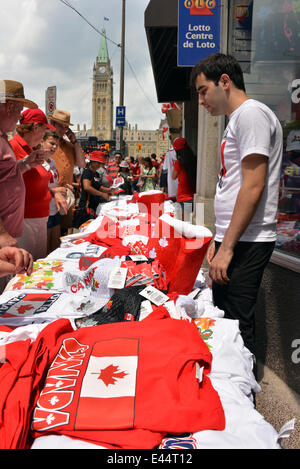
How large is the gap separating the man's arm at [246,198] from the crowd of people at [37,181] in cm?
106

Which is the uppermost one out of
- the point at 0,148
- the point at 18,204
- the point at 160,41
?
the point at 160,41

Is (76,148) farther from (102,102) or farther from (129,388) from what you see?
(102,102)

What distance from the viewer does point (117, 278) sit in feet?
8.68

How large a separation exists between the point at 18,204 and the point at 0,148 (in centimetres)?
49

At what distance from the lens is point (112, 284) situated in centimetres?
260

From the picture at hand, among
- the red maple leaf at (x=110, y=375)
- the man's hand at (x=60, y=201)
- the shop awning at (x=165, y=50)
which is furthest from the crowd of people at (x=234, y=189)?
the shop awning at (x=165, y=50)

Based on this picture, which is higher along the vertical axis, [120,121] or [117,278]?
[120,121]

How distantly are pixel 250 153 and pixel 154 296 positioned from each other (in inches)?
39.8

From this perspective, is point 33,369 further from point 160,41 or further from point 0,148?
point 160,41

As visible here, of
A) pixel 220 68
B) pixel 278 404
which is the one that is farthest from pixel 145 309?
pixel 220 68

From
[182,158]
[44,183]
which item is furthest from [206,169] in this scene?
[44,183]

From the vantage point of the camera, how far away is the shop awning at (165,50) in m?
6.59

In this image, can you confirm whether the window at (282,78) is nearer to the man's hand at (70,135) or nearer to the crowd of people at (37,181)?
the crowd of people at (37,181)

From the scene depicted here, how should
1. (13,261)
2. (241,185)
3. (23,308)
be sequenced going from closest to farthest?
(13,261), (241,185), (23,308)
